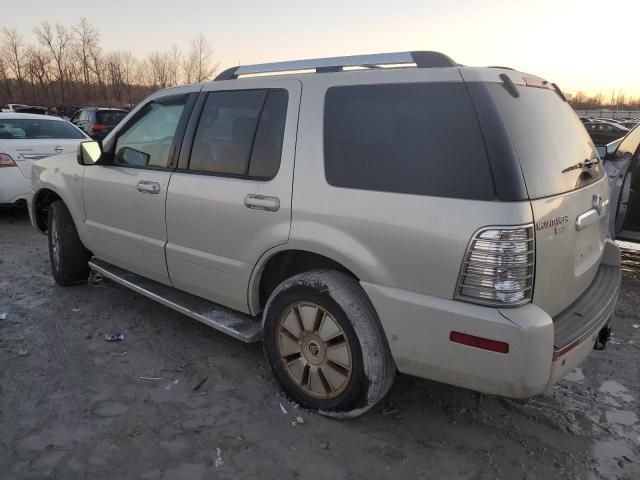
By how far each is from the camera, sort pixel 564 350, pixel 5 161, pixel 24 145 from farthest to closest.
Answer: pixel 24 145
pixel 5 161
pixel 564 350

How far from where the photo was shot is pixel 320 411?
2.81 meters

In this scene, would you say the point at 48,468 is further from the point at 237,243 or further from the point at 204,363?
the point at 237,243

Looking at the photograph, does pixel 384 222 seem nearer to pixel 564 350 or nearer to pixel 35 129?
pixel 564 350

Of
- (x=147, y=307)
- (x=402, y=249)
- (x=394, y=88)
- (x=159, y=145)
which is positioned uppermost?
(x=394, y=88)

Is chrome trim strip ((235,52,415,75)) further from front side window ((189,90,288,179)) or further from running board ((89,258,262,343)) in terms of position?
running board ((89,258,262,343))

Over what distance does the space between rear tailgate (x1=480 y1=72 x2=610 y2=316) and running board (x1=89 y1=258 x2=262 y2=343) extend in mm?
1729

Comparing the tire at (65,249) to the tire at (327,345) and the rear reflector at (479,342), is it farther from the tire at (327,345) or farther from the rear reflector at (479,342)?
the rear reflector at (479,342)

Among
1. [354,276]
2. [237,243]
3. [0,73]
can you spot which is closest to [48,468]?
[237,243]

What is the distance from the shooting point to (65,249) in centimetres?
462

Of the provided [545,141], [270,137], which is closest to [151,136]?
[270,137]

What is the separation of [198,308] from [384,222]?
1683mm

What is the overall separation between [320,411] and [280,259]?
35.6 inches

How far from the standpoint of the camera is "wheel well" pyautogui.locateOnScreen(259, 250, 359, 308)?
280 centimetres

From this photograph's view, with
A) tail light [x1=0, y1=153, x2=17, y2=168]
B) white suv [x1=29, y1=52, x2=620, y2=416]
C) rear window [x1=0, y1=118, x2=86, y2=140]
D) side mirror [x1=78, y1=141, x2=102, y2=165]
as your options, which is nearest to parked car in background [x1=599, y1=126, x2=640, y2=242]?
white suv [x1=29, y1=52, x2=620, y2=416]
